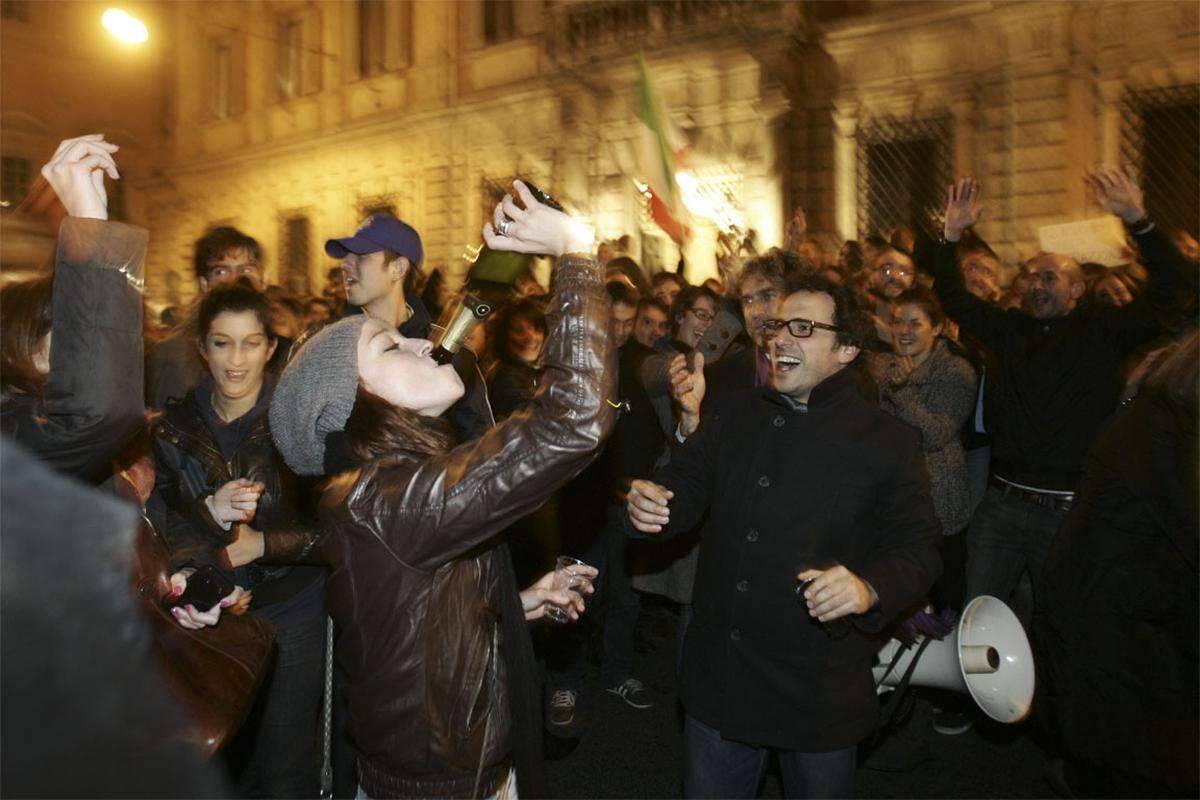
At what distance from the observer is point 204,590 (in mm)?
2312

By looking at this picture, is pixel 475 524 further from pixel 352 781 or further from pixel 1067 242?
pixel 1067 242

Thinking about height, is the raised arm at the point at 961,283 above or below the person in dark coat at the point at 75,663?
above

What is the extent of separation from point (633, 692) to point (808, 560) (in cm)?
298

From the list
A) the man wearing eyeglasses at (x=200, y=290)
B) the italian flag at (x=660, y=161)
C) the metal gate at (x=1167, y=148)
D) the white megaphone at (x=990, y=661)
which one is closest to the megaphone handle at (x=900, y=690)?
the white megaphone at (x=990, y=661)

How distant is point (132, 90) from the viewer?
80.0 ft

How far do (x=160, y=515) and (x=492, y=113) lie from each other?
16.2m

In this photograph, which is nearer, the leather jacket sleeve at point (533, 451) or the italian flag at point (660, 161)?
the leather jacket sleeve at point (533, 451)

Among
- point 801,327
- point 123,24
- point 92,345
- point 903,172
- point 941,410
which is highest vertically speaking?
point 123,24

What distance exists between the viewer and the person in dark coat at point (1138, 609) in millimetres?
2197

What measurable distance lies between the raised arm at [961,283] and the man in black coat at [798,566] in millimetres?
2730

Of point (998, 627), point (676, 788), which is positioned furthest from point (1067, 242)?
point (676, 788)

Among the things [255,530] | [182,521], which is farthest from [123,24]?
[255,530]

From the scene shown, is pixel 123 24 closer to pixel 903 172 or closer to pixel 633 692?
pixel 903 172

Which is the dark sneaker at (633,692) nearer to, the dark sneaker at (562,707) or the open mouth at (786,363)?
the dark sneaker at (562,707)
